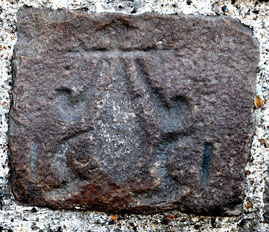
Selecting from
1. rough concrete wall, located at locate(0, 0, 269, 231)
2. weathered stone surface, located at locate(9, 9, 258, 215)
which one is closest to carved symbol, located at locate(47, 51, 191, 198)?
weathered stone surface, located at locate(9, 9, 258, 215)

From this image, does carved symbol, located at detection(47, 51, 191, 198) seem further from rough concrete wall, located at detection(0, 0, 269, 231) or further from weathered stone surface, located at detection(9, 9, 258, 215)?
rough concrete wall, located at detection(0, 0, 269, 231)

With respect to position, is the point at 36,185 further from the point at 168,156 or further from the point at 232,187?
the point at 232,187

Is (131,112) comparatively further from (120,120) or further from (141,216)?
(141,216)

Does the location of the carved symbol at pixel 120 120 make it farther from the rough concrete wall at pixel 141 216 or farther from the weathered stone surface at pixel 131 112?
the rough concrete wall at pixel 141 216

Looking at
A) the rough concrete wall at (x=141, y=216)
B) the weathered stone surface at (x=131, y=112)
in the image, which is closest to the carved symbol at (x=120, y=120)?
the weathered stone surface at (x=131, y=112)
